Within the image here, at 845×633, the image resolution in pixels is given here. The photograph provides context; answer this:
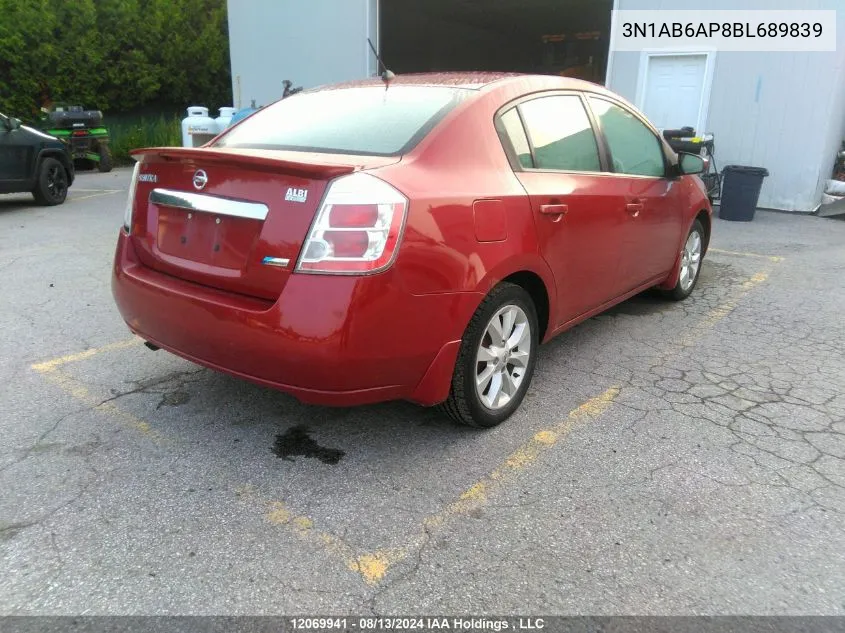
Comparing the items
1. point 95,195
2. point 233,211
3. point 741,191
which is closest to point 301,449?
point 233,211

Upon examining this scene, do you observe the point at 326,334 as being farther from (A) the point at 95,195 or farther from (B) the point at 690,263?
(A) the point at 95,195

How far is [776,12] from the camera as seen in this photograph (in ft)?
29.8

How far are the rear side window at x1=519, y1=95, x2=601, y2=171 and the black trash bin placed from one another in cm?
643

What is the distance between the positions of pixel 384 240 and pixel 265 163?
1.91 ft

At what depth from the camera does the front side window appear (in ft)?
12.8

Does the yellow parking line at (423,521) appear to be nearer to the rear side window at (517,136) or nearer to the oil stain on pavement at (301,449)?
the oil stain on pavement at (301,449)

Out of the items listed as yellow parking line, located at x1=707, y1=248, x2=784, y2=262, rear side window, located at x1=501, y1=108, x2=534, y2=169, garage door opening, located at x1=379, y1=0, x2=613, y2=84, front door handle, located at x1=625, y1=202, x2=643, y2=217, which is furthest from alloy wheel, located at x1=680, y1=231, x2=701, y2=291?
garage door opening, located at x1=379, y1=0, x2=613, y2=84

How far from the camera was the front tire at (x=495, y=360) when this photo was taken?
9.35ft

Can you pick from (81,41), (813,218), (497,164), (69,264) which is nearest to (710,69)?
(813,218)

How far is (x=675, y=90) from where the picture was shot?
10.2 m

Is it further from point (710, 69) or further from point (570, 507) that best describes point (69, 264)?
point (710, 69)

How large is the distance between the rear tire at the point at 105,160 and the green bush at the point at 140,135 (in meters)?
1.10

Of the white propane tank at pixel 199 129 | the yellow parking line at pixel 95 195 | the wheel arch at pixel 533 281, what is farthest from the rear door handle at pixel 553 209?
the white propane tank at pixel 199 129

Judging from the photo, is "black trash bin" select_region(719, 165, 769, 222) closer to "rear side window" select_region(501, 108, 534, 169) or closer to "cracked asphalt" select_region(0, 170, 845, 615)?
"cracked asphalt" select_region(0, 170, 845, 615)
